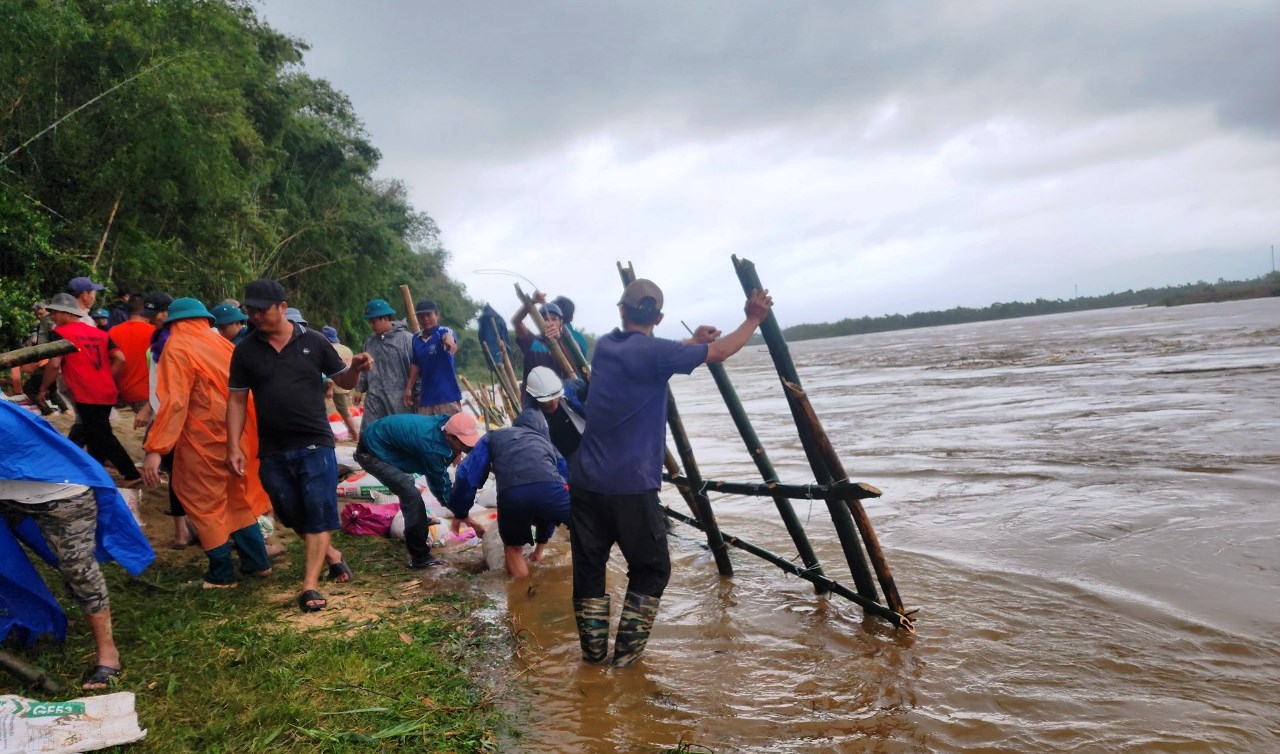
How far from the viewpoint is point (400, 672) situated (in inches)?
127

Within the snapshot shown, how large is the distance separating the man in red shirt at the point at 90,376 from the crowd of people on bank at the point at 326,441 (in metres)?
0.01

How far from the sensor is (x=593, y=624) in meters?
3.48

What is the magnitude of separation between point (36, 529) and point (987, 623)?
16.1ft

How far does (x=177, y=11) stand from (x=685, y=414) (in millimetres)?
13853

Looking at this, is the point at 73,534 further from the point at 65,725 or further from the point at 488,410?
the point at 488,410

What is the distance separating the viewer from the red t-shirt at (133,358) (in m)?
5.71

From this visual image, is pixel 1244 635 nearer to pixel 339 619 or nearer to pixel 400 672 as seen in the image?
pixel 400 672

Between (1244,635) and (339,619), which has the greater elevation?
(339,619)

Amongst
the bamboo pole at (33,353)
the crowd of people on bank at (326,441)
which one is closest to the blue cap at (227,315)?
the crowd of people on bank at (326,441)

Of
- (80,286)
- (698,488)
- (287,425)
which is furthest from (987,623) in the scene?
(80,286)

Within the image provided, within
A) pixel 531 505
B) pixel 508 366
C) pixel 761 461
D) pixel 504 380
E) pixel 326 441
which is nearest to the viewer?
pixel 326 441

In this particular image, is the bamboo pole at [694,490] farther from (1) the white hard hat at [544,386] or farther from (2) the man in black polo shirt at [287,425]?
(2) the man in black polo shirt at [287,425]

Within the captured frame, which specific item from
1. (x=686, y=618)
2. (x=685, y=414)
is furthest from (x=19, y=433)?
(x=685, y=414)

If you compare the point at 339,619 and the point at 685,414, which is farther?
the point at 685,414
